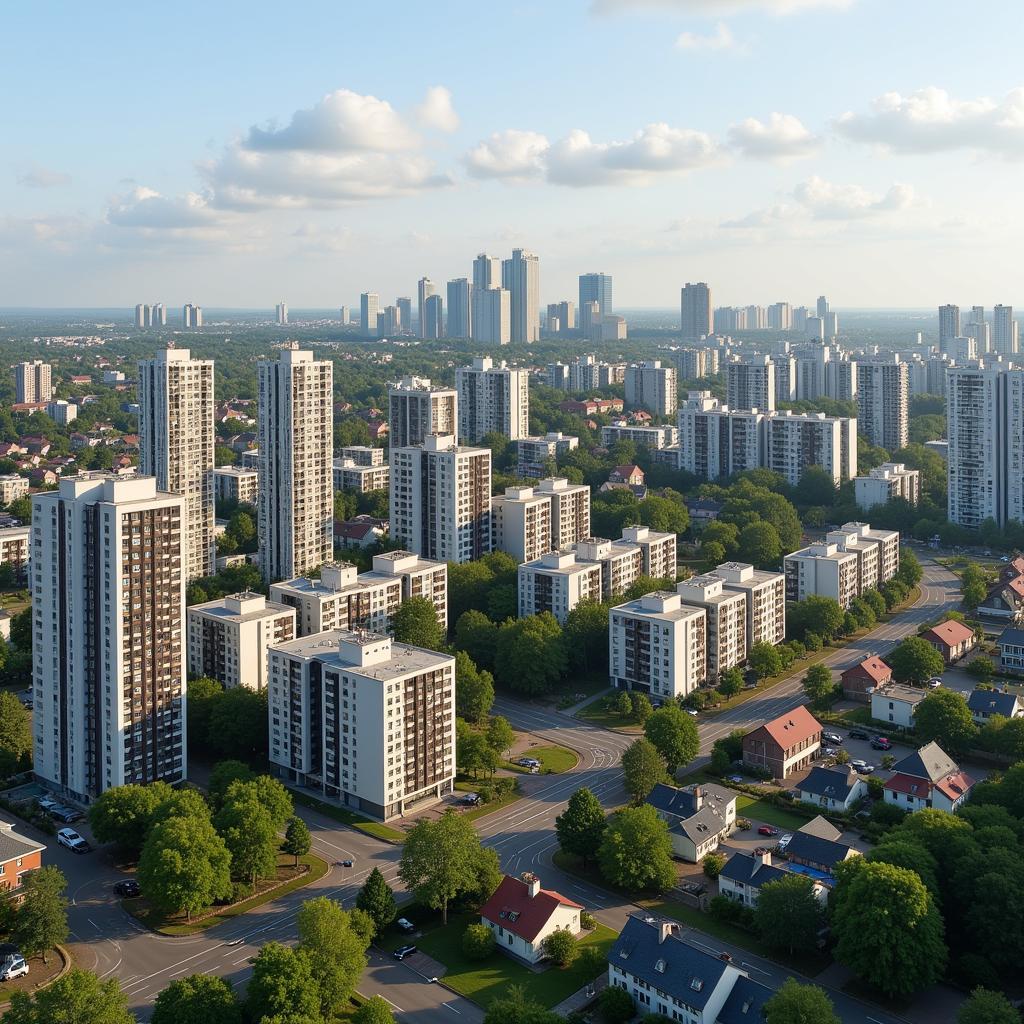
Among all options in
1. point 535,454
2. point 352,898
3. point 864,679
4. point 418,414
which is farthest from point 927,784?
point 535,454

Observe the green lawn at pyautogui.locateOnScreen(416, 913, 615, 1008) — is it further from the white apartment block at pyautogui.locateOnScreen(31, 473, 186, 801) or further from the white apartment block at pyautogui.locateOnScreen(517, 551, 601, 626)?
the white apartment block at pyautogui.locateOnScreen(517, 551, 601, 626)

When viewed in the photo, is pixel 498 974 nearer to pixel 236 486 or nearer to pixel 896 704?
pixel 896 704

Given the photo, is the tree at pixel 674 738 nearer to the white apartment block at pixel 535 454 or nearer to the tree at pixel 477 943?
the tree at pixel 477 943

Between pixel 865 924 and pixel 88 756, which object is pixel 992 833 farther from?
pixel 88 756

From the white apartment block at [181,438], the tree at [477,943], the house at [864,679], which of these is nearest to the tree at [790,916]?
the tree at [477,943]

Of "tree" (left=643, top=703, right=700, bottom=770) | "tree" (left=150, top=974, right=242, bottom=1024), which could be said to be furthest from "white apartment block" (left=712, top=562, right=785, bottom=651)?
"tree" (left=150, top=974, right=242, bottom=1024)

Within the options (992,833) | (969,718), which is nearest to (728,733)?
(969,718)
